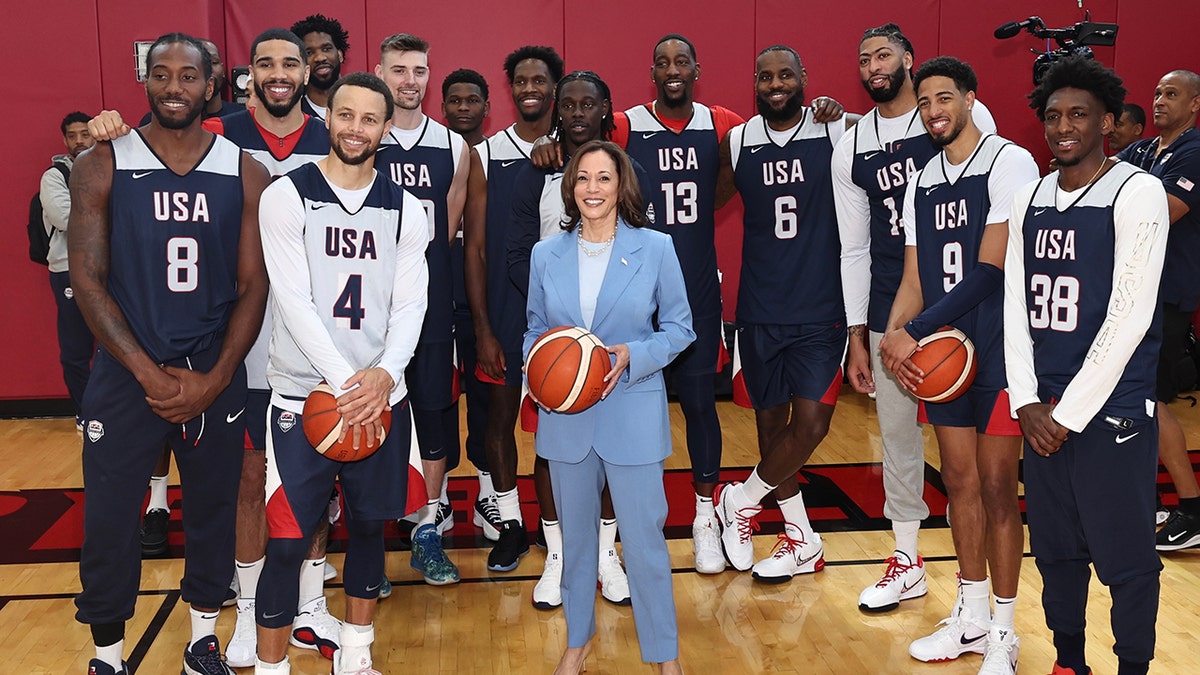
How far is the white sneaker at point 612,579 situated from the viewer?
4160 mm

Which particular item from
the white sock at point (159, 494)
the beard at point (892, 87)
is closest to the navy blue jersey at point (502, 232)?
the beard at point (892, 87)

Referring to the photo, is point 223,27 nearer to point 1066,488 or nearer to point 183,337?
point 183,337

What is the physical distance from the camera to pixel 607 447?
318 centimetres

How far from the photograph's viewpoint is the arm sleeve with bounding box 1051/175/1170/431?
2.92 meters

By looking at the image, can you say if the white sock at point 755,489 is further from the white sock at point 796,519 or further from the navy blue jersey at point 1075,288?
the navy blue jersey at point 1075,288

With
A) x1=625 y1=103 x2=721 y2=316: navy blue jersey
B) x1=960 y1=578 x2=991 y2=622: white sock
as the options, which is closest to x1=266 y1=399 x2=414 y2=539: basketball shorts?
x1=625 y1=103 x2=721 y2=316: navy blue jersey

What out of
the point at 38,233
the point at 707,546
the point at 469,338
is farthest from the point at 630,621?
the point at 38,233

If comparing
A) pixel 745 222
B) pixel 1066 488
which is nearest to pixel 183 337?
pixel 745 222

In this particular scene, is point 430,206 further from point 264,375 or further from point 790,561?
point 790,561

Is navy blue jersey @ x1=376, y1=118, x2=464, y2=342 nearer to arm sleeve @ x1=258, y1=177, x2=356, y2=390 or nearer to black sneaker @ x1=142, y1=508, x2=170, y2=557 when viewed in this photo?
arm sleeve @ x1=258, y1=177, x2=356, y2=390

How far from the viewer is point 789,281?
14.3ft

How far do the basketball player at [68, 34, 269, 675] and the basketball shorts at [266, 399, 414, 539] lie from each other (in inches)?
14.0

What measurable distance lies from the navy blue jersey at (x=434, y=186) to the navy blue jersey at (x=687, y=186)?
76 centimetres

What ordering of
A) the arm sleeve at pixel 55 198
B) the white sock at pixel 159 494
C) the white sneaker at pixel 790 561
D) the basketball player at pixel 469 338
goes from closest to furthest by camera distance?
1. the white sneaker at pixel 790 561
2. the basketball player at pixel 469 338
3. the white sock at pixel 159 494
4. the arm sleeve at pixel 55 198
